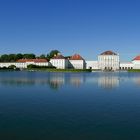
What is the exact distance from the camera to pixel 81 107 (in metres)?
13.4

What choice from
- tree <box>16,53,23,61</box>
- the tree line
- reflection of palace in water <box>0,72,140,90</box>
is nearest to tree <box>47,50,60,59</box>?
the tree line

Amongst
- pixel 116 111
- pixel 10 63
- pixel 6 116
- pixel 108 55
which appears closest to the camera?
pixel 6 116

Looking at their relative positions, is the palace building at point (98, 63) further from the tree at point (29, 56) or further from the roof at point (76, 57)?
the tree at point (29, 56)

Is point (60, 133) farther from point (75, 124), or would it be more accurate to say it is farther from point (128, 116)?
point (128, 116)

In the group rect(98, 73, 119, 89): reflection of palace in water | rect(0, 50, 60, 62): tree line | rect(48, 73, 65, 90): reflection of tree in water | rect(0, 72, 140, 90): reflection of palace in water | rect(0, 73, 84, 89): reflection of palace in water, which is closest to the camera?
rect(48, 73, 65, 90): reflection of tree in water

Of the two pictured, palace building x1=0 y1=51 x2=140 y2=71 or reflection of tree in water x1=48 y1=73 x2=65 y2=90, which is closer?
reflection of tree in water x1=48 y1=73 x2=65 y2=90

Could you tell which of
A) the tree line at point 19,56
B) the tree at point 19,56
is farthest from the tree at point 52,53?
the tree at point 19,56

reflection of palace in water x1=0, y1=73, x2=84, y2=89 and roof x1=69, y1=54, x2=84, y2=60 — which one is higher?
roof x1=69, y1=54, x2=84, y2=60

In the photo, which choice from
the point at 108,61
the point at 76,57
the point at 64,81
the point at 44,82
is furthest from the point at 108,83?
the point at 76,57

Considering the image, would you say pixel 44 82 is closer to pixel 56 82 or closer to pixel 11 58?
pixel 56 82

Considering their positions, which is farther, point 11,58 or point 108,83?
point 11,58

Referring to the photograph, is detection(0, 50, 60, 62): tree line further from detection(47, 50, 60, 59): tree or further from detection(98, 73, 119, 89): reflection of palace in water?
detection(98, 73, 119, 89): reflection of palace in water

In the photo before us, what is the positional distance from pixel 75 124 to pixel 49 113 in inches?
81.5

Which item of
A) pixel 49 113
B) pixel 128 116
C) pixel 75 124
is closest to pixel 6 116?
pixel 49 113
